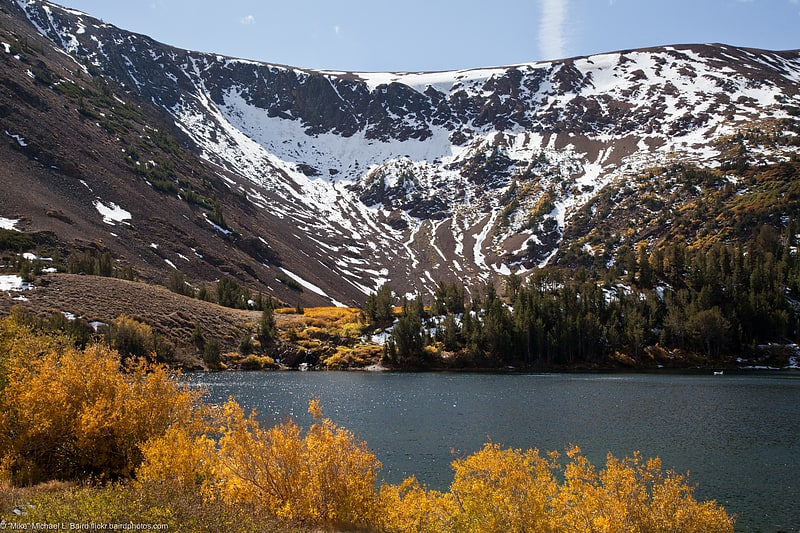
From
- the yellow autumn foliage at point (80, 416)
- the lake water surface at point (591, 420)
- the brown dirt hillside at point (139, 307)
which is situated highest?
the brown dirt hillside at point (139, 307)

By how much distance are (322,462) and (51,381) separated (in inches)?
505

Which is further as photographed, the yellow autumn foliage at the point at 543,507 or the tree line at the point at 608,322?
the tree line at the point at 608,322

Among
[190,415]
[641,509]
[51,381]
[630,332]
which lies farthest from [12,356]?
[630,332]

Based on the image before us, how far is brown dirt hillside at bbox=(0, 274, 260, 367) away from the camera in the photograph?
326ft

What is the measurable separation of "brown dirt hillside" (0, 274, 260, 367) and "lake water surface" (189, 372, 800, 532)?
908 inches

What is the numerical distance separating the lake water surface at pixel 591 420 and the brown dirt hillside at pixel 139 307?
75.7 ft

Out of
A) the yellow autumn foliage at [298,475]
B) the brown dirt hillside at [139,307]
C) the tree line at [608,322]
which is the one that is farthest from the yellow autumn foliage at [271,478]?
the tree line at [608,322]

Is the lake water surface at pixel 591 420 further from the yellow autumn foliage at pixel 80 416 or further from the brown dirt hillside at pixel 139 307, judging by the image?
the brown dirt hillside at pixel 139 307

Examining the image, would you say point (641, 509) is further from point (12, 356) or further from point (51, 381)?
point (12, 356)

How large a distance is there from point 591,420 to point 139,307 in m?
89.8

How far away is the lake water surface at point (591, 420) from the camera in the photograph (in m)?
35.7

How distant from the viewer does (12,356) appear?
986 inches

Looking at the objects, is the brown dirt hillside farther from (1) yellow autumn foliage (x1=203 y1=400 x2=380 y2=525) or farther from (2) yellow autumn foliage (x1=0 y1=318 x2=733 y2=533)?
(1) yellow autumn foliage (x1=203 y1=400 x2=380 y2=525)

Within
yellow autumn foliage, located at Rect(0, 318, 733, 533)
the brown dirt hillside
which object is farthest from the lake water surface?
the brown dirt hillside
